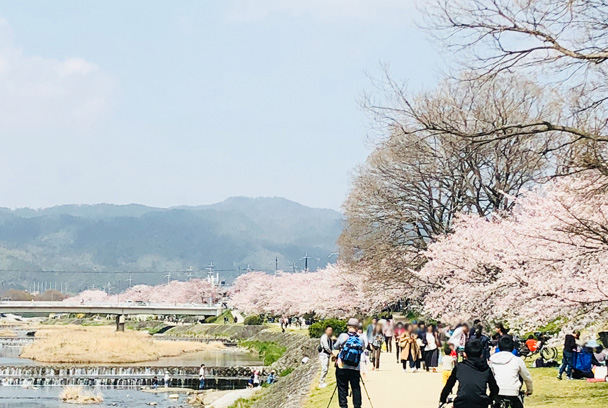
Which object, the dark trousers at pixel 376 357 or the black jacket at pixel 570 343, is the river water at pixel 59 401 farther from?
the black jacket at pixel 570 343

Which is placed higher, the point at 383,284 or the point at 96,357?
the point at 383,284

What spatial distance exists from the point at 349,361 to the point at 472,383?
406cm

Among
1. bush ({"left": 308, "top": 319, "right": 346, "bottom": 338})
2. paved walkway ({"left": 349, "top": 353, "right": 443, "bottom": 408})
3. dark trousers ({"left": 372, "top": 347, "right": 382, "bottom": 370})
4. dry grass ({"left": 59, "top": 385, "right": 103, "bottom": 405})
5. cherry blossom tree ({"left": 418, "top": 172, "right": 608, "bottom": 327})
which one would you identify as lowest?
dry grass ({"left": 59, "top": 385, "right": 103, "bottom": 405})

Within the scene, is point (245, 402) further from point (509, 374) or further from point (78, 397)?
point (509, 374)

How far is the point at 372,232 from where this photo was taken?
38969 millimetres

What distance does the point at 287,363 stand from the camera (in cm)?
4009

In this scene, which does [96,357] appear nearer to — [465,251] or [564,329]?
[465,251]

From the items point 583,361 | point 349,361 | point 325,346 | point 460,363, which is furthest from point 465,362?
point 583,361

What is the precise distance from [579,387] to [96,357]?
39.1 meters

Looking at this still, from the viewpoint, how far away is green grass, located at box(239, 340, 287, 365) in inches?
1977

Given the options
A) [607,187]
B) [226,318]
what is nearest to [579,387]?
[607,187]

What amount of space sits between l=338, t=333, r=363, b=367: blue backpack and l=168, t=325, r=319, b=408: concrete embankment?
20.8ft

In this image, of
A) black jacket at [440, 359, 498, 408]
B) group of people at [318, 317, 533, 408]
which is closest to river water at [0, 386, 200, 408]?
group of people at [318, 317, 533, 408]

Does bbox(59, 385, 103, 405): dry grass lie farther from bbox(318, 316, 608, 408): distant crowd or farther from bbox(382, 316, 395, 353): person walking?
bbox(318, 316, 608, 408): distant crowd
